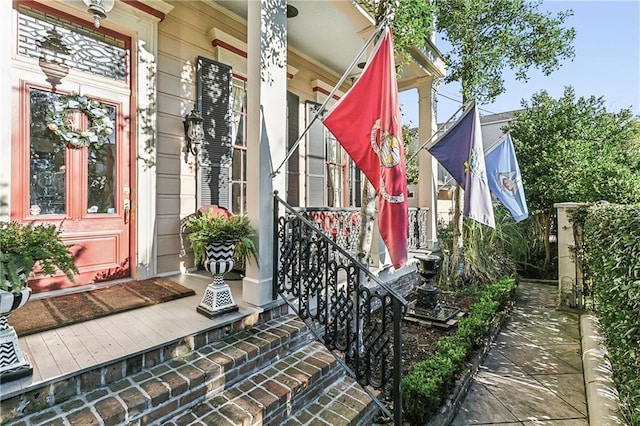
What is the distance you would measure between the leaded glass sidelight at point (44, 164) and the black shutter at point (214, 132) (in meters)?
1.36

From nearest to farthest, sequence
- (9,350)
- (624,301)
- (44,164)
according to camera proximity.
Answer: (9,350)
(624,301)
(44,164)

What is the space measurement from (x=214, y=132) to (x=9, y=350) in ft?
9.88

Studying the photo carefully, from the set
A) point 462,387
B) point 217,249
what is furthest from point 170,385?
point 462,387

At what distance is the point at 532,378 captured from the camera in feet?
9.92

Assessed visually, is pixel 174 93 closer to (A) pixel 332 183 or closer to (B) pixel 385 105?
(B) pixel 385 105

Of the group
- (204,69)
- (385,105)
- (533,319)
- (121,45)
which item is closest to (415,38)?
(385,105)

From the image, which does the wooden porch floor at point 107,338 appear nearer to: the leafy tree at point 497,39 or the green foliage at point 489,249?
the green foliage at point 489,249

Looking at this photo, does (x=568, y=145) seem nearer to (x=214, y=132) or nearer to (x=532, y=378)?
(x=532, y=378)

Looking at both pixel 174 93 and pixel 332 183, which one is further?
pixel 332 183

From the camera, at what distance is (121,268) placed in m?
3.44

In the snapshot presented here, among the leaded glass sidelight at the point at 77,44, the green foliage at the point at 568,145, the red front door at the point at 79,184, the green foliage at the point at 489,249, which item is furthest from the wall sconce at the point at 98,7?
the green foliage at the point at 568,145

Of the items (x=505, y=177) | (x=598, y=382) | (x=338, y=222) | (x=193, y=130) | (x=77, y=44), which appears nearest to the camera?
(x=598, y=382)

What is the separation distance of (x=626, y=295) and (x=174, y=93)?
4762 millimetres

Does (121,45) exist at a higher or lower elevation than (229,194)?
higher
